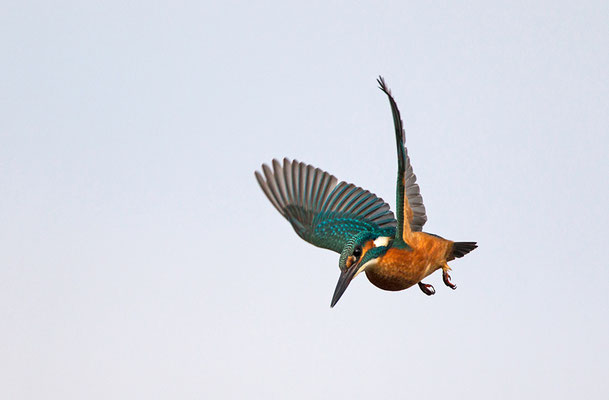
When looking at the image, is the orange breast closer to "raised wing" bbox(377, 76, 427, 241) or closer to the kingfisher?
the kingfisher

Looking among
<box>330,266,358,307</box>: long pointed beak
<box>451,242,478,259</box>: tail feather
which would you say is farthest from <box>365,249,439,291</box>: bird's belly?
<box>451,242,478,259</box>: tail feather

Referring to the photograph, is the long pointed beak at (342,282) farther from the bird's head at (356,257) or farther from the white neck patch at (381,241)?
the white neck patch at (381,241)

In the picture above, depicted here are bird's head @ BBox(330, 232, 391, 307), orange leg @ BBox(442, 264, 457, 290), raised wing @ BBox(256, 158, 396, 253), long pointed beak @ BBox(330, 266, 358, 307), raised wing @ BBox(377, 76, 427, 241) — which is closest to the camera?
raised wing @ BBox(377, 76, 427, 241)

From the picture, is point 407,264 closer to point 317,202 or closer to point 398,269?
point 398,269

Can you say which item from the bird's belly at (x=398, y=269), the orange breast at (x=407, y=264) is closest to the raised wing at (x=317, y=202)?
the orange breast at (x=407, y=264)

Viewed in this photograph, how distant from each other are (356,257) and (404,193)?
92cm

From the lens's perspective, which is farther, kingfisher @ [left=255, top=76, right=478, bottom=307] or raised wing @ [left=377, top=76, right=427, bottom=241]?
kingfisher @ [left=255, top=76, right=478, bottom=307]

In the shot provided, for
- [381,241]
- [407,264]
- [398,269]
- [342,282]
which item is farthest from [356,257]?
[407,264]

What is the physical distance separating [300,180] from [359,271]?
3.30 meters

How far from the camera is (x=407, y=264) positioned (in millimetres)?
9336

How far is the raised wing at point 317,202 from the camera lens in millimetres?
11383

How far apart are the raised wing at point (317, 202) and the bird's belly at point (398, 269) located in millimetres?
1688

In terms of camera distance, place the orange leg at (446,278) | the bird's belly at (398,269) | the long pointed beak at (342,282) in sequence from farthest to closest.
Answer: the orange leg at (446,278), the bird's belly at (398,269), the long pointed beak at (342,282)

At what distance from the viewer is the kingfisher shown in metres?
8.93
